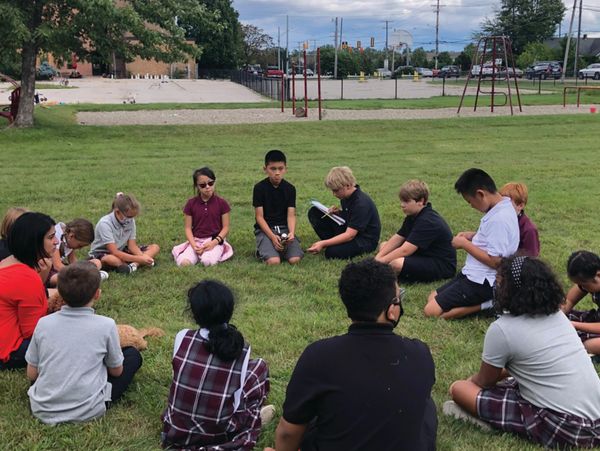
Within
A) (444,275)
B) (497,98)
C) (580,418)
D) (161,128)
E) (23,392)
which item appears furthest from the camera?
(497,98)

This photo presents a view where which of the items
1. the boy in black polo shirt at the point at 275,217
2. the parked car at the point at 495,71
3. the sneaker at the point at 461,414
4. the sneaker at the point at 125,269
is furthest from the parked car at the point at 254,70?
the sneaker at the point at 461,414

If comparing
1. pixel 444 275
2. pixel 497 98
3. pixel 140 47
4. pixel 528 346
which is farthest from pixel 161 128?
pixel 497 98

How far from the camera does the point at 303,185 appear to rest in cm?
1002

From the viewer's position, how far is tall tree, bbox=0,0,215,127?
1441 cm

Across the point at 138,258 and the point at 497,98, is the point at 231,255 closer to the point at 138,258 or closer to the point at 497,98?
the point at 138,258

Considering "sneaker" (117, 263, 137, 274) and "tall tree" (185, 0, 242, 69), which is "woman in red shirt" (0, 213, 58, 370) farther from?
"tall tree" (185, 0, 242, 69)

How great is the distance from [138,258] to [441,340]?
3.12 m

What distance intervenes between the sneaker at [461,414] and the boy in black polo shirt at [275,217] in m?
3.13

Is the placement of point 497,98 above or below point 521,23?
below

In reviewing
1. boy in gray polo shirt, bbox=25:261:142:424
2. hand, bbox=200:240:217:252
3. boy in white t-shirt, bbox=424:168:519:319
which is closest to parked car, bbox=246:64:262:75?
hand, bbox=200:240:217:252

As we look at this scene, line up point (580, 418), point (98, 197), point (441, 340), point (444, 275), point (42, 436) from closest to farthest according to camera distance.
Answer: point (580, 418) → point (42, 436) → point (441, 340) → point (444, 275) → point (98, 197)

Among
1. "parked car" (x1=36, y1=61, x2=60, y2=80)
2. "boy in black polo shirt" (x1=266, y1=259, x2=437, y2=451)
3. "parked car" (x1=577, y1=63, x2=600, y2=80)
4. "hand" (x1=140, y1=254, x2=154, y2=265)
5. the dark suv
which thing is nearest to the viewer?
"boy in black polo shirt" (x1=266, y1=259, x2=437, y2=451)

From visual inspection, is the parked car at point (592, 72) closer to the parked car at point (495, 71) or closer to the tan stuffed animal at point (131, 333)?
the parked car at point (495, 71)

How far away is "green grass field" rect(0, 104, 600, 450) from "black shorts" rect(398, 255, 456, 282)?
12cm
